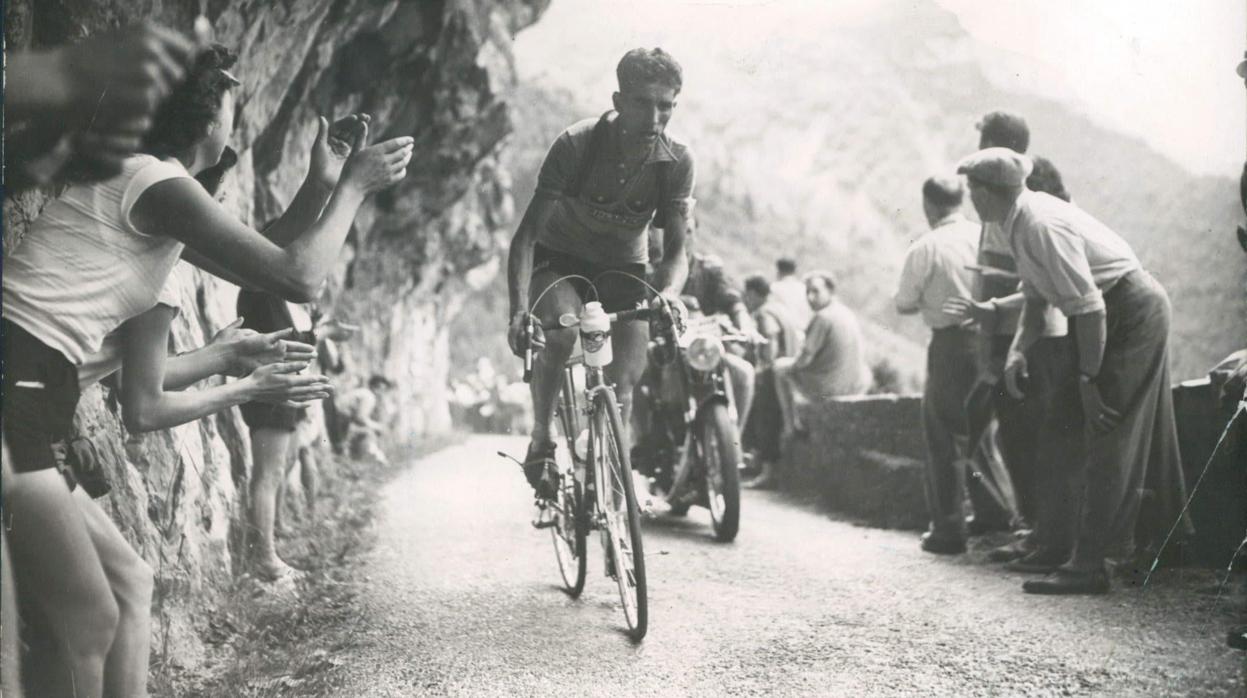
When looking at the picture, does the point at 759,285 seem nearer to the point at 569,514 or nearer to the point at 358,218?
A: the point at 358,218

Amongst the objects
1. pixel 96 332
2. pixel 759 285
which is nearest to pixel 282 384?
pixel 96 332

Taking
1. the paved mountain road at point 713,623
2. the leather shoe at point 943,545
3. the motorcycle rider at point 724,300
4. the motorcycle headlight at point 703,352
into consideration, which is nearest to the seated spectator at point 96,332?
the paved mountain road at point 713,623

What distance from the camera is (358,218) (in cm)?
433

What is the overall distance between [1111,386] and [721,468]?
1.46 m

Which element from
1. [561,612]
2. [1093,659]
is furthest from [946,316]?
[561,612]

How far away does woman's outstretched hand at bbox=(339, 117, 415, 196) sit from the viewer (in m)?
2.48

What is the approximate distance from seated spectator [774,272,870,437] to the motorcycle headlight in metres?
1.60

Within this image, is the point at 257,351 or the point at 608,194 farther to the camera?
the point at 608,194

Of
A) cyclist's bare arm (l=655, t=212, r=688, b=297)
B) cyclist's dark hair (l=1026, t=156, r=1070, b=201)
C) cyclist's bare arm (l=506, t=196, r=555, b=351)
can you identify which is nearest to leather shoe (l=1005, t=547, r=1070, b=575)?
cyclist's dark hair (l=1026, t=156, r=1070, b=201)

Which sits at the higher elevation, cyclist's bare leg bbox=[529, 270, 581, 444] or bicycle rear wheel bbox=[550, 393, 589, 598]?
cyclist's bare leg bbox=[529, 270, 581, 444]

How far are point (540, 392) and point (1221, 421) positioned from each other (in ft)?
7.51

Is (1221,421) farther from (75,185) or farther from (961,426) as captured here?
(75,185)

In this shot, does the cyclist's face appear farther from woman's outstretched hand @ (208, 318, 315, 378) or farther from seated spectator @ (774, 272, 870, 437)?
seated spectator @ (774, 272, 870, 437)

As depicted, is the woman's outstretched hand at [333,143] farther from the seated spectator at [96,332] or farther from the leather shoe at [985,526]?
the leather shoe at [985,526]
